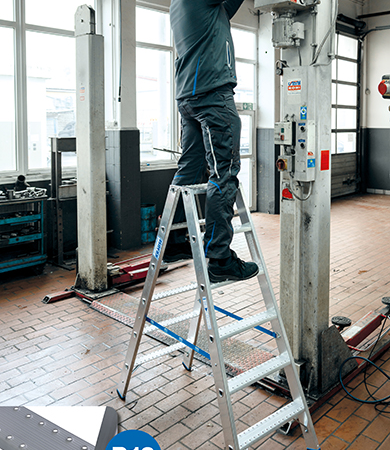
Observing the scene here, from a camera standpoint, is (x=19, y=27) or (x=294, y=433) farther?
(x=19, y=27)

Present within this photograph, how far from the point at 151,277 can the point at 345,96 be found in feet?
35.2

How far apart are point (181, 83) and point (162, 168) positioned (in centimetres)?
529

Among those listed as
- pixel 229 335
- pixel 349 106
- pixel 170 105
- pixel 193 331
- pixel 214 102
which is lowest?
pixel 193 331

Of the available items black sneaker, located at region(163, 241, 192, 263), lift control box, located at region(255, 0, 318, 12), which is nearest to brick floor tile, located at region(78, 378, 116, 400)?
black sneaker, located at region(163, 241, 192, 263)

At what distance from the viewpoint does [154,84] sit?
7902mm

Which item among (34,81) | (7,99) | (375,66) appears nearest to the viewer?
(7,99)

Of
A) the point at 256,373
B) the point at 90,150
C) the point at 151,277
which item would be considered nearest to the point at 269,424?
the point at 256,373

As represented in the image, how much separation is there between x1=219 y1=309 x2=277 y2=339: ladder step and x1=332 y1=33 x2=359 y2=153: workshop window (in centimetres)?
995

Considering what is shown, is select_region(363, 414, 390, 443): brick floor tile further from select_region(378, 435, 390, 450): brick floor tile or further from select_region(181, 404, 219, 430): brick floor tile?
select_region(181, 404, 219, 430): brick floor tile

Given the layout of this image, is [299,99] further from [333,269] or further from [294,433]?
[333,269]

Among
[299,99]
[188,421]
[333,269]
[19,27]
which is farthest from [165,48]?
[188,421]

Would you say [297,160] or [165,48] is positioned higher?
[165,48]

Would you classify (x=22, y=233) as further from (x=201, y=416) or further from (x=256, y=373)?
(x=256, y=373)

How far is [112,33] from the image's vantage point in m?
6.77
